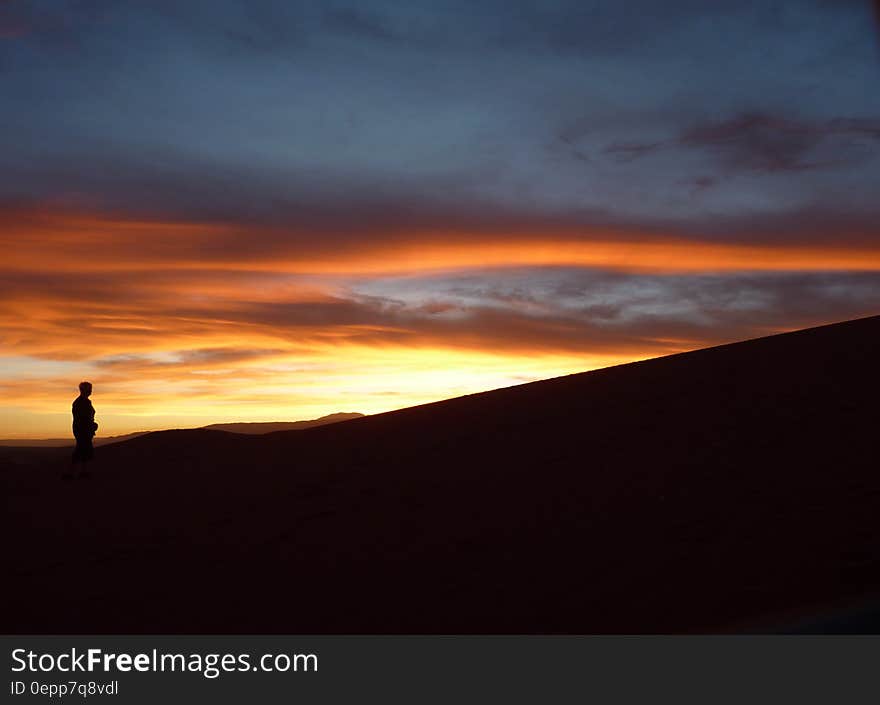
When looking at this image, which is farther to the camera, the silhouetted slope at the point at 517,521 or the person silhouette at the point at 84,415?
the person silhouette at the point at 84,415

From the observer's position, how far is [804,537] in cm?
794

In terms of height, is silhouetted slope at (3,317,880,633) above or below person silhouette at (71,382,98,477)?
below

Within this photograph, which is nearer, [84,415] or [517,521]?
[517,521]

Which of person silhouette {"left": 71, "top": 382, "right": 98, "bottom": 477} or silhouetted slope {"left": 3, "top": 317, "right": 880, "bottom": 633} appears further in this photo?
person silhouette {"left": 71, "top": 382, "right": 98, "bottom": 477}

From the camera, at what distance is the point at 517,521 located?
31.8ft

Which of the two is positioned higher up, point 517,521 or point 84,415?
point 84,415

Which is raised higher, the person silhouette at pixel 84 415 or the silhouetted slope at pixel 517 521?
the person silhouette at pixel 84 415

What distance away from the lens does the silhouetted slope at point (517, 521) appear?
7.24 m

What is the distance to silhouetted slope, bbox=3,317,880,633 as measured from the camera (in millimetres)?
7238
